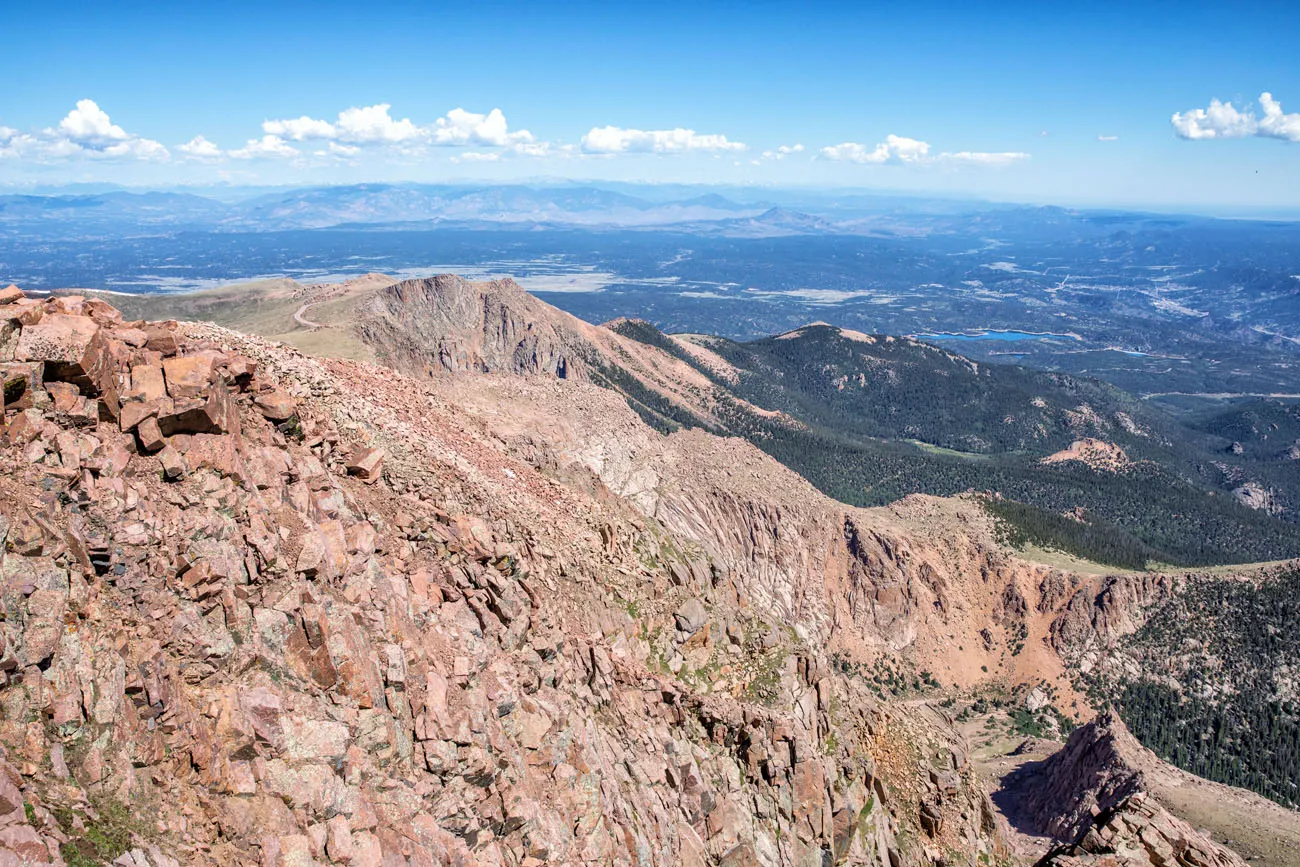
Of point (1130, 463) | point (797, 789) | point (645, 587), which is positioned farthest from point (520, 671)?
point (1130, 463)

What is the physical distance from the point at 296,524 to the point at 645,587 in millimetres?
19445

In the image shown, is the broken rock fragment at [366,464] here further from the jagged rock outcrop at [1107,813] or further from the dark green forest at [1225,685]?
A: the dark green forest at [1225,685]

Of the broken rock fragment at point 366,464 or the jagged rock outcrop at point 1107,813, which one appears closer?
the broken rock fragment at point 366,464

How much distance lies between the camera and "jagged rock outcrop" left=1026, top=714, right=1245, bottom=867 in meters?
38.5

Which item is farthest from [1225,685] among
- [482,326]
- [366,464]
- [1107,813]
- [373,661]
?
[482,326]

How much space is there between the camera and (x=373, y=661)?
2108cm

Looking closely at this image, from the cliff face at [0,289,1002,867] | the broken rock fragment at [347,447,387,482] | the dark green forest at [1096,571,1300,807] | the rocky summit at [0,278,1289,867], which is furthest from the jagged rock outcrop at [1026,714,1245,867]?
the broken rock fragment at [347,447,387,482]

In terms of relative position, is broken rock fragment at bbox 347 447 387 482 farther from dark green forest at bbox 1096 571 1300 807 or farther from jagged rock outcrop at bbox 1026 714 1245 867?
dark green forest at bbox 1096 571 1300 807

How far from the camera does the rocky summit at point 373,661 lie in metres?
15.7

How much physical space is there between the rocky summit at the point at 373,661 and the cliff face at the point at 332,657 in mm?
77

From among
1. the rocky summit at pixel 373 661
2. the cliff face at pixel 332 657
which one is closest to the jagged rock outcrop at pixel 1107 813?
the rocky summit at pixel 373 661

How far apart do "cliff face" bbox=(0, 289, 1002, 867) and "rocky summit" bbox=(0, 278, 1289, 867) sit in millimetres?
77

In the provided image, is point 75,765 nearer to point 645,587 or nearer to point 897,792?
point 645,587

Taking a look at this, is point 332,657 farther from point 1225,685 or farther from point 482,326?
point 482,326
